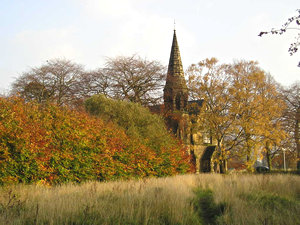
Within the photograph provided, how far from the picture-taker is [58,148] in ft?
34.2

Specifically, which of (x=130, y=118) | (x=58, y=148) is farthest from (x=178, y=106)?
(x=58, y=148)

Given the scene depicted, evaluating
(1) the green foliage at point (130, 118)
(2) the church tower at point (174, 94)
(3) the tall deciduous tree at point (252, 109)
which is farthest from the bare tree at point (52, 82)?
(3) the tall deciduous tree at point (252, 109)

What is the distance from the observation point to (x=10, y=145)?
8.75m

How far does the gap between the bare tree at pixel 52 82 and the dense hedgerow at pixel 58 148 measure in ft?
70.8

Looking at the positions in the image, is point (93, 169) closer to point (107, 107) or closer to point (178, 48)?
point (107, 107)

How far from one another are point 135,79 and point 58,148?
22753 millimetres

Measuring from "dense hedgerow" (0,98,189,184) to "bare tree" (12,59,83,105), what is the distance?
21587 mm

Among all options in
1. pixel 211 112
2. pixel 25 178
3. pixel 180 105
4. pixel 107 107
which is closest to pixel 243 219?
pixel 25 178

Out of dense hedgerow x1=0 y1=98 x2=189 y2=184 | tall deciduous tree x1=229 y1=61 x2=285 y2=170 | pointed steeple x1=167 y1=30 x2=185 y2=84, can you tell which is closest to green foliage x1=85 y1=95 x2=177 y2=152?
dense hedgerow x1=0 y1=98 x2=189 y2=184

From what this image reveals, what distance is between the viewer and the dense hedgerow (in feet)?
28.8

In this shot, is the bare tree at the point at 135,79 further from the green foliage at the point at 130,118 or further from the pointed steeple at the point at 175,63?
the green foliage at the point at 130,118

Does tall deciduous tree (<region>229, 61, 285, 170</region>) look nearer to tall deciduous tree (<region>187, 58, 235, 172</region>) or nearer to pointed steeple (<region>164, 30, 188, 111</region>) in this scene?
tall deciduous tree (<region>187, 58, 235, 172</region>)

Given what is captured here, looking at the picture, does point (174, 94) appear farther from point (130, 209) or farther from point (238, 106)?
point (130, 209)

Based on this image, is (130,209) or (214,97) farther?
(214,97)
